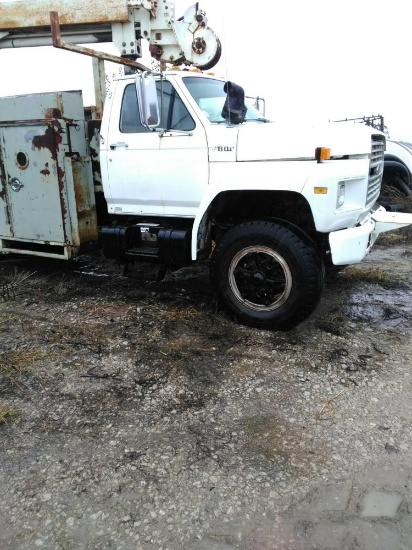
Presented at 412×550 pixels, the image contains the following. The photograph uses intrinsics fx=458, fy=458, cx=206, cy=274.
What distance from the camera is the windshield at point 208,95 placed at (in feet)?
14.2

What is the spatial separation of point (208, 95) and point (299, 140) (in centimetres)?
121

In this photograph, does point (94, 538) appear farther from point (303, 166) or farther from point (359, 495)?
point (303, 166)

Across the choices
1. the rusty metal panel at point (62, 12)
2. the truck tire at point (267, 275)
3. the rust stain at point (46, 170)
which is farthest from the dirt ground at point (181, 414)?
the rusty metal panel at point (62, 12)

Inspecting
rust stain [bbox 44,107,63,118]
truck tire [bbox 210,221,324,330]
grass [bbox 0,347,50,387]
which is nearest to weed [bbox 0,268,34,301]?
grass [bbox 0,347,50,387]

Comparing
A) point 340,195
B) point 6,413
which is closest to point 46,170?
point 6,413

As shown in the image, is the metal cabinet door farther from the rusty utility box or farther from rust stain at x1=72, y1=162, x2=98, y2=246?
rust stain at x1=72, y1=162, x2=98, y2=246

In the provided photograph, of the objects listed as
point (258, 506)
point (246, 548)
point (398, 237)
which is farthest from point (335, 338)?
point (398, 237)

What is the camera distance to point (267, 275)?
13.6ft

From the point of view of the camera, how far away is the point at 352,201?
13.0 ft

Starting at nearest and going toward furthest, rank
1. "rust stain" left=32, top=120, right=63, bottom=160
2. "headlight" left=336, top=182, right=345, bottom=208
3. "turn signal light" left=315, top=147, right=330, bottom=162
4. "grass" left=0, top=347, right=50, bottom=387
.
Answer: "grass" left=0, top=347, right=50, bottom=387, "turn signal light" left=315, top=147, right=330, bottom=162, "headlight" left=336, top=182, right=345, bottom=208, "rust stain" left=32, top=120, right=63, bottom=160

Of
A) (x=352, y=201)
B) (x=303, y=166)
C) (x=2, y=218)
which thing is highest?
(x=303, y=166)

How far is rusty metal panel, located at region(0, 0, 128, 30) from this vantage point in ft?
17.2

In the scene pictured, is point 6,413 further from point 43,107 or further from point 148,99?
point 43,107

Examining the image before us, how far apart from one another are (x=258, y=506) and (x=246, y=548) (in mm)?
252
